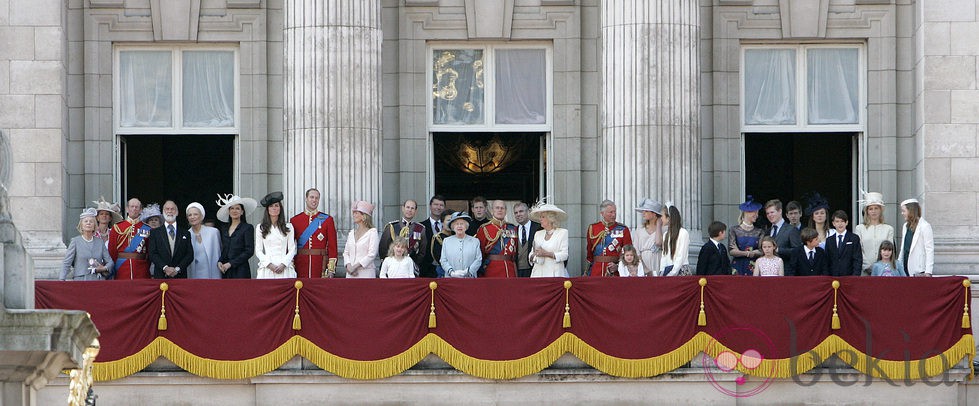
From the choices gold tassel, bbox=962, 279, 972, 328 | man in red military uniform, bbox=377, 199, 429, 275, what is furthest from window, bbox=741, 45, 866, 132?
man in red military uniform, bbox=377, 199, 429, 275

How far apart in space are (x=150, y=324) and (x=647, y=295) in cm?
631

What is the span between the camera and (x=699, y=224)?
97.7ft

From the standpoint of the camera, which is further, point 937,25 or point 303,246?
point 937,25

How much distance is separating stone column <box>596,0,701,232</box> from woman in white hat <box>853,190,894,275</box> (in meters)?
2.40

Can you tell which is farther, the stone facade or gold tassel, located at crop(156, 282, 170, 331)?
the stone facade

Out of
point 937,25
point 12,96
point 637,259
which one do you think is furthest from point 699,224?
point 12,96

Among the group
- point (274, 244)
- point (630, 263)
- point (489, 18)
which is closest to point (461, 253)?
point (630, 263)

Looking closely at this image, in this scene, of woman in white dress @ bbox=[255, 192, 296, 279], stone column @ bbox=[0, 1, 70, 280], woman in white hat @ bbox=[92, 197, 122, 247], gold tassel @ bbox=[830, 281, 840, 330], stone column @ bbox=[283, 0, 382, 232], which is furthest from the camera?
stone column @ bbox=[0, 1, 70, 280]

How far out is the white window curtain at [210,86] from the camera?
31547 mm

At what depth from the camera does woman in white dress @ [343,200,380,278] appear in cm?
2756

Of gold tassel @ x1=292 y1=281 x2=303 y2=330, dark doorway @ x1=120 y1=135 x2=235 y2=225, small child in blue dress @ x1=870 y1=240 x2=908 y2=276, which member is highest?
dark doorway @ x1=120 y1=135 x2=235 y2=225

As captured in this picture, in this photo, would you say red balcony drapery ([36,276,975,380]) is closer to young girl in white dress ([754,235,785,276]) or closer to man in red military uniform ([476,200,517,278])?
young girl in white dress ([754,235,785,276])

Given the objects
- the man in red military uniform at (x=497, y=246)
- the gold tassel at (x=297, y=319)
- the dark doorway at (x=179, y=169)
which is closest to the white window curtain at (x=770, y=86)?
the man in red military uniform at (x=497, y=246)

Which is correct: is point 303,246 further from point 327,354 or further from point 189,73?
point 189,73
